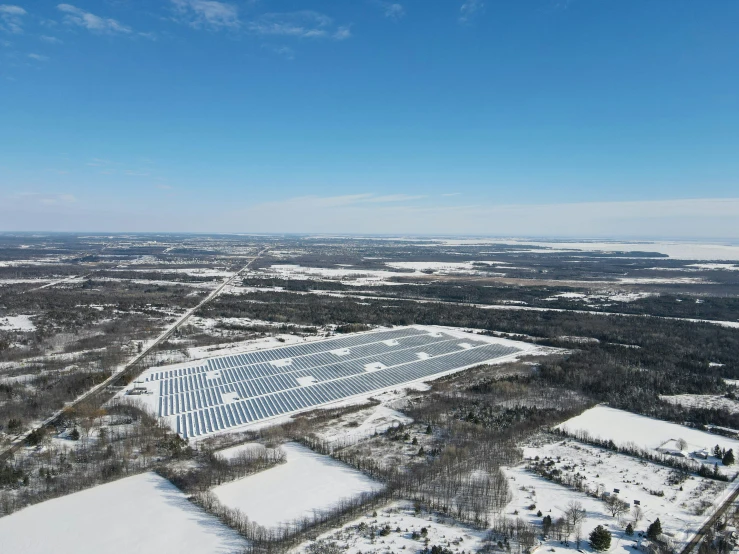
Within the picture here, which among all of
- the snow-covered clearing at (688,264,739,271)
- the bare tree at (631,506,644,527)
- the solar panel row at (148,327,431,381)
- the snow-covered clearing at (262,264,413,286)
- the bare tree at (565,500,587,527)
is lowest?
the bare tree at (631,506,644,527)

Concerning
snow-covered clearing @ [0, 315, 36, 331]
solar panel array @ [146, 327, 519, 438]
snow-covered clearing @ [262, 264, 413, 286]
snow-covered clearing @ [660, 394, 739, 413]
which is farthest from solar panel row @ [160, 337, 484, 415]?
snow-covered clearing @ [262, 264, 413, 286]

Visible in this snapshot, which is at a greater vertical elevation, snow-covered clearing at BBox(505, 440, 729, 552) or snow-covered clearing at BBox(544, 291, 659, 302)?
snow-covered clearing at BBox(544, 291, 659, 302)

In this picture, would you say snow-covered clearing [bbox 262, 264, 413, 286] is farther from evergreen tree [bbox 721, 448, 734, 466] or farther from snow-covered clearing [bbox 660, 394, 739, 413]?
evergreen tree [bbox 721, 448, 734, 466]

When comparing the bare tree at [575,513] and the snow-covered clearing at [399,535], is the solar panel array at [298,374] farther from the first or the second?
the bare tree at [575,513]

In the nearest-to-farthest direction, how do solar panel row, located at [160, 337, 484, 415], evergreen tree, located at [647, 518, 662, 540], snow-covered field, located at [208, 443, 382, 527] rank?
evergreen tree, located at [647, 518, 662, 540] < snow-covered field, located at [208, 443, 382, 527] < solar panel row, located at [160, 337, 484, 415]

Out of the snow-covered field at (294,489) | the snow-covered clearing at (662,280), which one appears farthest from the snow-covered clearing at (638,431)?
the snow-covered clearing at (662,280)

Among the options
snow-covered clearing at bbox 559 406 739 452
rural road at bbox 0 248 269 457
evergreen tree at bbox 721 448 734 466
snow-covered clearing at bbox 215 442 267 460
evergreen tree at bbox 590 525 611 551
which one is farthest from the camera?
snow-covered clearing at bbox 559 406 739 452
